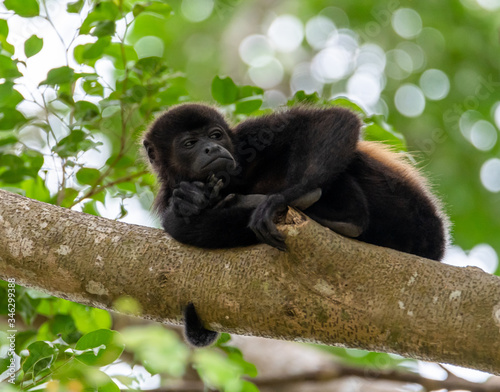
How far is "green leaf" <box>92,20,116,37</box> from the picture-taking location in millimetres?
3240

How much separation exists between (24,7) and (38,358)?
1767 mm

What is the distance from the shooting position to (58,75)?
3.13 metres

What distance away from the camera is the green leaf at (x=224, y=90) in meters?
3.55

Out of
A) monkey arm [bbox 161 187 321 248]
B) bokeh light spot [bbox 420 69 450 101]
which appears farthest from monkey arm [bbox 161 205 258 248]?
bokeh light spot [bbox 420 69 450 101]

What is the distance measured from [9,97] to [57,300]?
1120 mm

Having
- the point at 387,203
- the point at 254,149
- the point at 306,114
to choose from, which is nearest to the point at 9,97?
the point at 254,149

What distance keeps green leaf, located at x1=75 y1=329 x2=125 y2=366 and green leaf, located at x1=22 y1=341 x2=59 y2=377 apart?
0.15 m

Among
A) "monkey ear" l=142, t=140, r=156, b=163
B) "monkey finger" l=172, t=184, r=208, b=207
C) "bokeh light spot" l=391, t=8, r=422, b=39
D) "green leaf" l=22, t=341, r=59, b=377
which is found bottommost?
"green leaf" l=22, t=341, r=59, b=377

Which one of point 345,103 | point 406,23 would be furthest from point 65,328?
point 406,23

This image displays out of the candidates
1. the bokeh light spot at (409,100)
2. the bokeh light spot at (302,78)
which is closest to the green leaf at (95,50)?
the bokeh light spot at (302,78)

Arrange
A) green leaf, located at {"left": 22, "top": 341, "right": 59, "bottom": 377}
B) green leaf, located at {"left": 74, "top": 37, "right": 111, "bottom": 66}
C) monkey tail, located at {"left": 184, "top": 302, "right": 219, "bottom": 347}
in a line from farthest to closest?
green leaf, located at {"left": 74, "top": 37, "right": 111, "bottom": 66}
monkey tail, located at {"left": 184, "top": 302, "right": 219, "bottom": 347}
green leaf, located at {"left": 22, "top": 341, "right": 59, "bottom": 377}

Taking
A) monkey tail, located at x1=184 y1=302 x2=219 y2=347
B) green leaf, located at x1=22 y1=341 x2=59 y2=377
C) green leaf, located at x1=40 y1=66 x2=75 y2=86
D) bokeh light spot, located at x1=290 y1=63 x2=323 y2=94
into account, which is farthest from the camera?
bokeh light spot, located at x1=290 y1=63 x2=323 y2=94

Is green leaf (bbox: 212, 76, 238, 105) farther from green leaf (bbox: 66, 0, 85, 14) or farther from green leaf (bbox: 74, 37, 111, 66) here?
green leaf (bbox: 66, 0, 85, 14)

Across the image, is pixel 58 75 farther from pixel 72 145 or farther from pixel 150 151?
pixel 150 151
